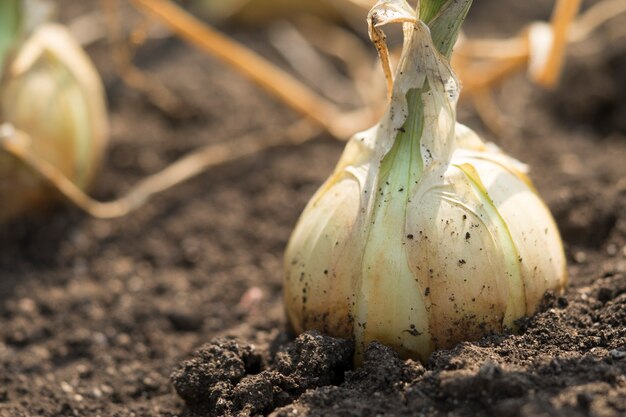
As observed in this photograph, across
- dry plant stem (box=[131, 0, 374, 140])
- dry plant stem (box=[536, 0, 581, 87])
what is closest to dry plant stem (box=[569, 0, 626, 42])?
dry plant stem (box=[536, 0, 581, 87])

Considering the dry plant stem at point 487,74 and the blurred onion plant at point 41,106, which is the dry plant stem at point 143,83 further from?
the dry plant stem at point 487,74

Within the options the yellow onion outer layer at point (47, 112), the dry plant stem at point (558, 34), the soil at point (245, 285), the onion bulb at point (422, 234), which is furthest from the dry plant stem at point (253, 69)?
the onion bulb at point (422, 234)

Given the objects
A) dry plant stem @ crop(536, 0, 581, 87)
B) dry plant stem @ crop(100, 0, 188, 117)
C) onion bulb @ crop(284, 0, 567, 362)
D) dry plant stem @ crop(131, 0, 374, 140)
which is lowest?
onion bulb @ crop(284, 0, 567, 362)

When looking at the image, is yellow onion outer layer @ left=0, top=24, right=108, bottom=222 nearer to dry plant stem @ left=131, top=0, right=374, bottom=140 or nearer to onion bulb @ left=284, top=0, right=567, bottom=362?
dry plant stem @ left=131, top=0, right=374, bottom=140

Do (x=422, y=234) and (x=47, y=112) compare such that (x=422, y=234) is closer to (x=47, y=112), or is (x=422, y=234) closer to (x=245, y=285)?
(x=245, y=285)

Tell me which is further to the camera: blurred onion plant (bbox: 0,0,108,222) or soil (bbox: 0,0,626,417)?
blurred onion plant (bbox: 0,0,108,222)

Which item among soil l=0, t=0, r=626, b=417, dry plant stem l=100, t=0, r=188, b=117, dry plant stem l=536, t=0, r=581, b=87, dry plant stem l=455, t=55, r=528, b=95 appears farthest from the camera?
dry plant stem l=100, t=0, r=188, b=117

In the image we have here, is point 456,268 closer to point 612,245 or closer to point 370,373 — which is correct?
point 370,373
